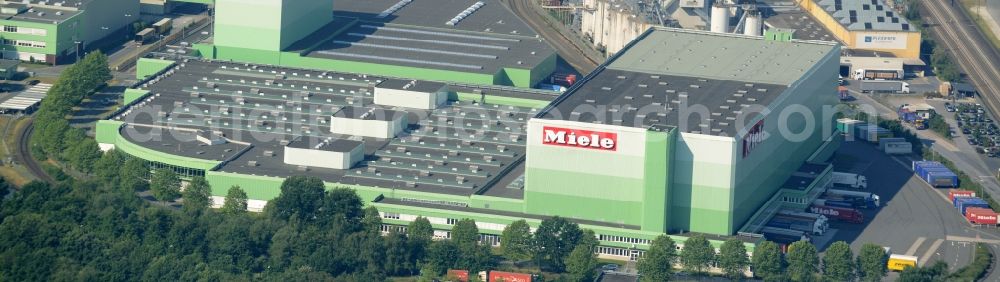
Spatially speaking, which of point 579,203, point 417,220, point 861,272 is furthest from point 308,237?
point 861,272

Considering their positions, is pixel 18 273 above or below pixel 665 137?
below

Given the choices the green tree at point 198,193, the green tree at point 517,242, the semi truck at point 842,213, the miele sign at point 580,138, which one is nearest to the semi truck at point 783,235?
the semi truck at point 842,213

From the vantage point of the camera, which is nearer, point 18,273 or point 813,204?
point 18,273

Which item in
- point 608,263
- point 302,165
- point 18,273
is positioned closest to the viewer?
point 18,273

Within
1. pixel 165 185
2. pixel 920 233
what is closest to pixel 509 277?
pixel 165 185

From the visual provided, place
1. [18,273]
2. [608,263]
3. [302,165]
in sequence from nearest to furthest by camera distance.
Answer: [18,273] < [608,263] < [302,165]

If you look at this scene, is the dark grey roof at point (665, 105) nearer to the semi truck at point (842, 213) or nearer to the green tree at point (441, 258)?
the semi truck at point (842, 213)

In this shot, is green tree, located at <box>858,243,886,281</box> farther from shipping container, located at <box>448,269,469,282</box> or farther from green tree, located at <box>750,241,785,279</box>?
shipping container, located at <box>448,269,469,282</box>

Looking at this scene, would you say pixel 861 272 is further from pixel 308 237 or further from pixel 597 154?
pixel 308 237
